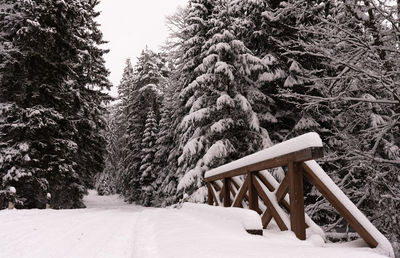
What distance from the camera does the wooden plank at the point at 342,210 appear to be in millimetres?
3367

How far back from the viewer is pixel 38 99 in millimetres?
15867

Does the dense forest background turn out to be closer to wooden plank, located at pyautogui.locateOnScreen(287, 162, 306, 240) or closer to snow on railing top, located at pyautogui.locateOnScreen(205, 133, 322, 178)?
snow on railing top, located at pyautogui.locateOnScreen(205, 133, 322, 178)

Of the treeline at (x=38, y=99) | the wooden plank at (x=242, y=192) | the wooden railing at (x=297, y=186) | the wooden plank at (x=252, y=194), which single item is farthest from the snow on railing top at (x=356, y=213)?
the treeline at (x=38, y=99)

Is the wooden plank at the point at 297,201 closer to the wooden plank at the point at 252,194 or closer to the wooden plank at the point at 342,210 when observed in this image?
the wooden plank at the point at 342,210

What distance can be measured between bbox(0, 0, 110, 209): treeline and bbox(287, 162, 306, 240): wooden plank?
12359 mm

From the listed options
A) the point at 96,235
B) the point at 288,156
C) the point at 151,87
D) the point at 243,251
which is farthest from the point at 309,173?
the point at 151,87

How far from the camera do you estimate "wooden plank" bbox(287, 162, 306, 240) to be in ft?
12.7

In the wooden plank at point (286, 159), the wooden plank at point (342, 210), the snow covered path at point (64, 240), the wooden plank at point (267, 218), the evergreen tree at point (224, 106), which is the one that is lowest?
the snow covered path at point (64, 240)

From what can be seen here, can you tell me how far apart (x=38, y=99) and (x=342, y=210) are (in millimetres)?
15651

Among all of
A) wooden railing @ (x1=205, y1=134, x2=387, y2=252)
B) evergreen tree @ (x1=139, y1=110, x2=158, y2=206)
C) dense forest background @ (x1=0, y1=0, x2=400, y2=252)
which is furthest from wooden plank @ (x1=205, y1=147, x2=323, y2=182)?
evergreen tree @ (x1=139, y1=110, x2=158, y2=206)

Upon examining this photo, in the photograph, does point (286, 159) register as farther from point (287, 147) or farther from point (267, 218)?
point (267, 218)

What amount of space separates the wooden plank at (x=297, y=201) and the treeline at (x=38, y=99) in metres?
12.4

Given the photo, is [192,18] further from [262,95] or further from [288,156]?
[288,156]

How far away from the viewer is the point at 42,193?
47.9ft
